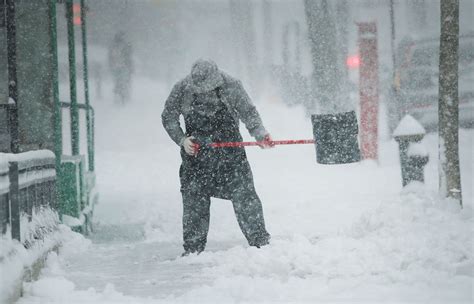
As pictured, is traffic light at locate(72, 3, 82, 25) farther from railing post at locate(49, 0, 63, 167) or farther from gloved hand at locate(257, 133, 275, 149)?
gloved hand at locate(257, 133, 275, 149)

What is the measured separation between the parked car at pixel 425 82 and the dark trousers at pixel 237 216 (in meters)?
9.22

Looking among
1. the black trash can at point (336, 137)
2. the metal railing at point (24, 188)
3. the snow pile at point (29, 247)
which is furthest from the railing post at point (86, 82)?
the black trash can at point (336, 137)

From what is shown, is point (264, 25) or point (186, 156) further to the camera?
point (264, 25)

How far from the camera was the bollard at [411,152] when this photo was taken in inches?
279

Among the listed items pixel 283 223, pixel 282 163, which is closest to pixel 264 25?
pixel 282 163

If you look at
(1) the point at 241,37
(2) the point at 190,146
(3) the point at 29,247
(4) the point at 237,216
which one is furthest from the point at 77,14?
(1) the point at 241,37

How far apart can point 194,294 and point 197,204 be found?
1880mm

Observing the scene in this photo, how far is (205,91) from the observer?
628 cm

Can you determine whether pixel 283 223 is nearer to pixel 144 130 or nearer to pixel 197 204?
pixel 197 204

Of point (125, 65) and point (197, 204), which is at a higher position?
point (125, 65)

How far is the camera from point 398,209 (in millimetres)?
6188

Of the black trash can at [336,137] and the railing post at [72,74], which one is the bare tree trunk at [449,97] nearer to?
the black trash can at [336,137]

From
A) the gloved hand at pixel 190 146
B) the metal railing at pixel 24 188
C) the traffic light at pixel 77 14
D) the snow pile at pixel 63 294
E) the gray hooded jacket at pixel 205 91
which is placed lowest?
the snow pile at pixel 63 294

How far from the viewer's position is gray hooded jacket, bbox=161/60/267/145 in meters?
6.24
